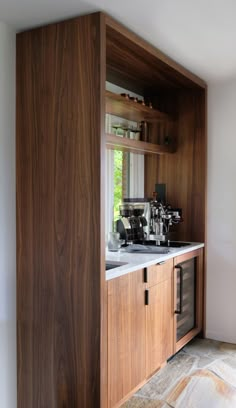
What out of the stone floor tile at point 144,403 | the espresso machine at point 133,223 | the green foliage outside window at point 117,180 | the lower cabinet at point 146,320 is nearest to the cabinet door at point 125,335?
the lower cabinet at point 146,320

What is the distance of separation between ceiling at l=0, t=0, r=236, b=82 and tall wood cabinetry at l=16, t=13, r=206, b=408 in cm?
8

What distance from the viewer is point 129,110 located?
3088 mm

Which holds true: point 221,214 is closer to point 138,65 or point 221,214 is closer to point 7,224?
point 138,65

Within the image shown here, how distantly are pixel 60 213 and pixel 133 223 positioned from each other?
49.6 inches

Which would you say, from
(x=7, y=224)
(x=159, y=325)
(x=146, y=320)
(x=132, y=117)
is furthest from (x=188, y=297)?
(x=7, y=224)

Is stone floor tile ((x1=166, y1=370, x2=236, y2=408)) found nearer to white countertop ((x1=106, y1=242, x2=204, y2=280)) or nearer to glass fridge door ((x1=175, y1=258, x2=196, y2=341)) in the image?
glass fridge door ((x1=175, y1=258, x2=196, y2=341))

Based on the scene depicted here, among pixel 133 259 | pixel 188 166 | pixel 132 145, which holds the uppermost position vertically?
pixel 132 145

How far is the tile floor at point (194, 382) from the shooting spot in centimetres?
253

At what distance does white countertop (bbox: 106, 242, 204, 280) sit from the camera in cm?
233

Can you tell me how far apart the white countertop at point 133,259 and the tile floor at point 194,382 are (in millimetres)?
872

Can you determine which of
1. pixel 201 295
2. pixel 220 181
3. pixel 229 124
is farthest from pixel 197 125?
pixel 201 295

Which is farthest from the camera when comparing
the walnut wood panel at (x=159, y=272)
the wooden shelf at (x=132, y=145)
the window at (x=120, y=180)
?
the window at (x=120, y=180)

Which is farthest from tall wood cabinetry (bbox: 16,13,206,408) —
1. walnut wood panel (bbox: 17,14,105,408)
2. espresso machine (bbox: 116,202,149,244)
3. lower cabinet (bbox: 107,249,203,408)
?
espresso machine (bbox: 116,202,149,244)

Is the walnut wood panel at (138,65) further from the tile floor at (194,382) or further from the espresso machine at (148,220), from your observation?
the tile floor at (194,382)
